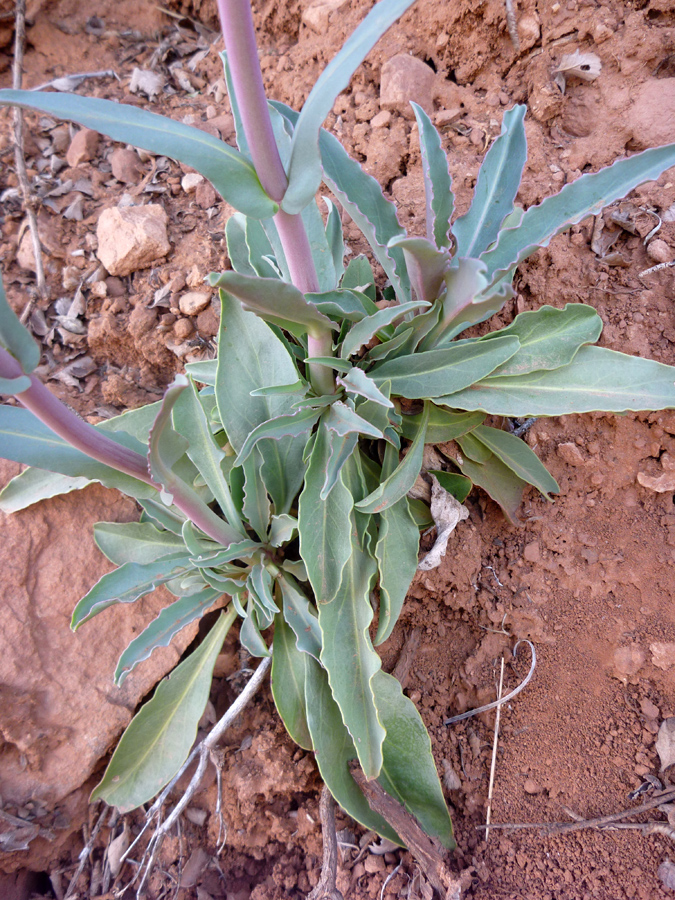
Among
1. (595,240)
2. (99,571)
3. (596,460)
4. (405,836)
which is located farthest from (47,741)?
(595,240)

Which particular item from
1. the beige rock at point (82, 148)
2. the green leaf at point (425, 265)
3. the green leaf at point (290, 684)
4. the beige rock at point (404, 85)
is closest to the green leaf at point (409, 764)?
the green leaf at point (290, 684)

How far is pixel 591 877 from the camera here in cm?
153

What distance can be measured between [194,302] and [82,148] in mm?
1011

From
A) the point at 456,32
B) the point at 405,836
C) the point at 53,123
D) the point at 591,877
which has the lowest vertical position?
the point at 591,877

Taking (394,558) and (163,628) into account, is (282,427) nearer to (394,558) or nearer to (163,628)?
(394,558)

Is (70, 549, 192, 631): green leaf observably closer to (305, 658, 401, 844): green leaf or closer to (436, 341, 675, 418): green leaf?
(305, 658, 401, 844): green leaf

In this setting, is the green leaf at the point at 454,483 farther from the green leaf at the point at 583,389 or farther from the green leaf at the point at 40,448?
the green leaf at the point at 40,448

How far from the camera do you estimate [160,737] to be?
5.82ft

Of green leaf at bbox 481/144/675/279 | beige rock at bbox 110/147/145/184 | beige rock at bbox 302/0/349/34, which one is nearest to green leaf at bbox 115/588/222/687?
green leaf at bbox 481/144/675/279

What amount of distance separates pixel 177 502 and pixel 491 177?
132cm

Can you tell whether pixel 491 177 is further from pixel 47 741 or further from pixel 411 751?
pixel 47 741

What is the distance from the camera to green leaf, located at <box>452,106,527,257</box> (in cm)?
166

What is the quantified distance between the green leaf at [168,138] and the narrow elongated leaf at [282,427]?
555 mm

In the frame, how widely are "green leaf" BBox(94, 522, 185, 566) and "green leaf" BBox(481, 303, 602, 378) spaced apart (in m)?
1.20
